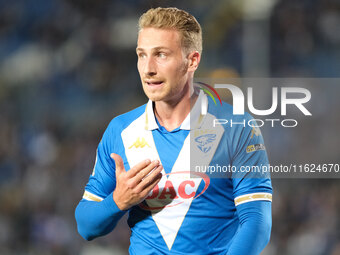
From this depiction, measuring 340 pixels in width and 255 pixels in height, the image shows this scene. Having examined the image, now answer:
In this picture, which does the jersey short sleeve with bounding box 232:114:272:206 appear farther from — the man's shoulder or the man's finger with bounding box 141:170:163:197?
the man's shoulder

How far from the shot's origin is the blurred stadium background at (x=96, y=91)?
718cm

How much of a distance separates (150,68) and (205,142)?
0.54 meters

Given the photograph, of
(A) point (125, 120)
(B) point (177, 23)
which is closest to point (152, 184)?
(A) point (125, 120)

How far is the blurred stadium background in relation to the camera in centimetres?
718

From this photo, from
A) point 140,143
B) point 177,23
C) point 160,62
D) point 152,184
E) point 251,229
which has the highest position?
point 177,23

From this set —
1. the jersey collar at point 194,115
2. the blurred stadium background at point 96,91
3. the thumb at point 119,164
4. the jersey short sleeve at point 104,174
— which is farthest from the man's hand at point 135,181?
the blurred stadium background at point 96,91

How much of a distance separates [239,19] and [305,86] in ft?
4.38

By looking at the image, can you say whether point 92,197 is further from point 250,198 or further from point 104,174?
point 250,198

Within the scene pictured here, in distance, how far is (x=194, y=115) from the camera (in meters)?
3.32

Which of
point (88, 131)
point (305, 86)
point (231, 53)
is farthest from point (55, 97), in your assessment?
point (305, 86)

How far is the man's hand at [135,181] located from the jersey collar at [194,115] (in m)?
0.38

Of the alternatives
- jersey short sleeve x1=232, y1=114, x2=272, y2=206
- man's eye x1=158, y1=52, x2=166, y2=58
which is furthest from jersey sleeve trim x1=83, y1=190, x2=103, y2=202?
man's eye x1=158, y1=52, x2=166, y2=58

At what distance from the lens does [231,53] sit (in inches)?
307

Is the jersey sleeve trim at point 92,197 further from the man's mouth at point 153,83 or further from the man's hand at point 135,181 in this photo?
the man's mouth at point 153,83
